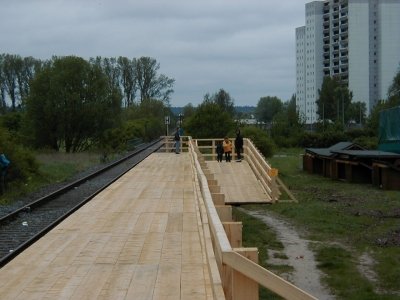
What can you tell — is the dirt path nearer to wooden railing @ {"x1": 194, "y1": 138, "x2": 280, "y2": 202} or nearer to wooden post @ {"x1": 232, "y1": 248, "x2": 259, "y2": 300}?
wooden railing @ {"x1": 194, "y1": 138, "x2": 280, "y2": 202}

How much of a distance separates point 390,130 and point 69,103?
36.2m

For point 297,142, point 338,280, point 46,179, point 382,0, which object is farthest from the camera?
point 382,0

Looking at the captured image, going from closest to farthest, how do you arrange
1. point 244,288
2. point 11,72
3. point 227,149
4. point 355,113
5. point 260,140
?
point 244,288 → point 227,149 → point 260,140 → point 11,72 → point 355,113

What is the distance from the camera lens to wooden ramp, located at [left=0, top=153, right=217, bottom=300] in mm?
6871

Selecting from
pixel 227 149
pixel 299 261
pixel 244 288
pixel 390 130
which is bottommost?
pixel 299 261

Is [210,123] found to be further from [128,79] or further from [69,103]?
[128,79]

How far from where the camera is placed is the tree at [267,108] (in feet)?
566

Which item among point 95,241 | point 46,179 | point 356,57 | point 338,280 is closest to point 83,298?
point 95,241

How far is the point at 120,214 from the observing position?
43.6ft

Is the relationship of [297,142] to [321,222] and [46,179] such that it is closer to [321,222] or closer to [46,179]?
[46,179]

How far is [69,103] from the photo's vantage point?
200 feet

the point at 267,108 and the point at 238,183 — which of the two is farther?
the point at 267,108

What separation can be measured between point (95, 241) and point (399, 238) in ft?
25.7

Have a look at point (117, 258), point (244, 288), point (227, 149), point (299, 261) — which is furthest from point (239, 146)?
point (244, 288)
